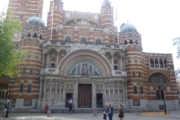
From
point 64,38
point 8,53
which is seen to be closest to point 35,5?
point 64,38

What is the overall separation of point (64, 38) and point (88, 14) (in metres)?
9.60

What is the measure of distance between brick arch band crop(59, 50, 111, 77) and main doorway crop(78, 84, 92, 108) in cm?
367

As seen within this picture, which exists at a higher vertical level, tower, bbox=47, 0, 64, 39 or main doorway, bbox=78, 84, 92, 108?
tower, bbox=47, 0, 64, 39

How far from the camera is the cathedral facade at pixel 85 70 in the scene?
28.8 meters

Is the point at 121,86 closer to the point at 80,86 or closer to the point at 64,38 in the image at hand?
the point at 80,86

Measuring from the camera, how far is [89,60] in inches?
1264

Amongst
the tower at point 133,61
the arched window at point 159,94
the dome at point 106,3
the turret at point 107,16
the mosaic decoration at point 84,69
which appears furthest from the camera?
the dome at point 106,3

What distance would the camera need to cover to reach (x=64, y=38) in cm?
3509

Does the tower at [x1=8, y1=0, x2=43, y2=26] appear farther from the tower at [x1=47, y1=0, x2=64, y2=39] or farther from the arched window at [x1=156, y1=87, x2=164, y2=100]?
the arched window at [x1=156, y1=87, x2=164, y2=100]

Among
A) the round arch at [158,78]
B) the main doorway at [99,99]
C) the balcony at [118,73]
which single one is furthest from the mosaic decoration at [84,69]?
the round arch at [158,78]

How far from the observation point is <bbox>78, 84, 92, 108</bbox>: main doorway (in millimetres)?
30203

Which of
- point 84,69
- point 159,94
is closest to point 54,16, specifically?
point 84,69

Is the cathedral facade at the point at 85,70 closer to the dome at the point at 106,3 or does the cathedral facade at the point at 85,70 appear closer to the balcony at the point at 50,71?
the balcony at the point at 50,71

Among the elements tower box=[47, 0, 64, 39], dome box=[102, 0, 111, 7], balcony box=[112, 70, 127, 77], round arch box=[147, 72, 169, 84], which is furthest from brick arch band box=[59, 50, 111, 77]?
dome box=[102, 0, 111, 7]
